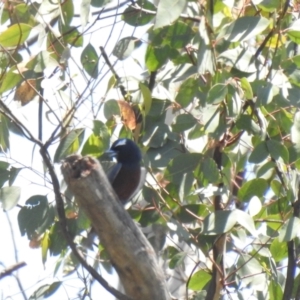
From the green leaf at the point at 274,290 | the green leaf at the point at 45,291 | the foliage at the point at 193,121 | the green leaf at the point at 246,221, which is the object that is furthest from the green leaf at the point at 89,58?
the green leaf at the point at 274,290

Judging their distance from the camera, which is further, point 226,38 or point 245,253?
point 245,253

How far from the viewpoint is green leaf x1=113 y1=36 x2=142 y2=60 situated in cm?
269

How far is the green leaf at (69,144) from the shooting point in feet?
8.41

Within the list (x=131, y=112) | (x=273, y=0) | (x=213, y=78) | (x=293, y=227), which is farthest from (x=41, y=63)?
(x=293, y=227)

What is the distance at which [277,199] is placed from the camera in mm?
2953

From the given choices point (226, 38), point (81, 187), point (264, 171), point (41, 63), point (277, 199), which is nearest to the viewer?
point (81, 187)

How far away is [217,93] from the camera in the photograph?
2.37 meters

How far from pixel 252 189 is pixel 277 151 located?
273 millimetres

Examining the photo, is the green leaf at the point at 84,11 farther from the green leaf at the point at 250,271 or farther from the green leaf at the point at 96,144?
the green leaf at the point at 250,271

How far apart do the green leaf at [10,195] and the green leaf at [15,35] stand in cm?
52

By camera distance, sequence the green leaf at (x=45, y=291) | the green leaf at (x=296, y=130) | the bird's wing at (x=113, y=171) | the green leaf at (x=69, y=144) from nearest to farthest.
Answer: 1. the green leaf at (x=296, y=130)
2. the green leaf at (x=69, y=144)
3. the green leaf at (x=45, y=291)
4. the bird's wing at (x=113, y=171)

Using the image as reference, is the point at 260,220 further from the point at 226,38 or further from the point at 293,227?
the point at 226,38

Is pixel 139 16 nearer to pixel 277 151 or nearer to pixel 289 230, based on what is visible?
pixel 277 151

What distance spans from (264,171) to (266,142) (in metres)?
0.20
